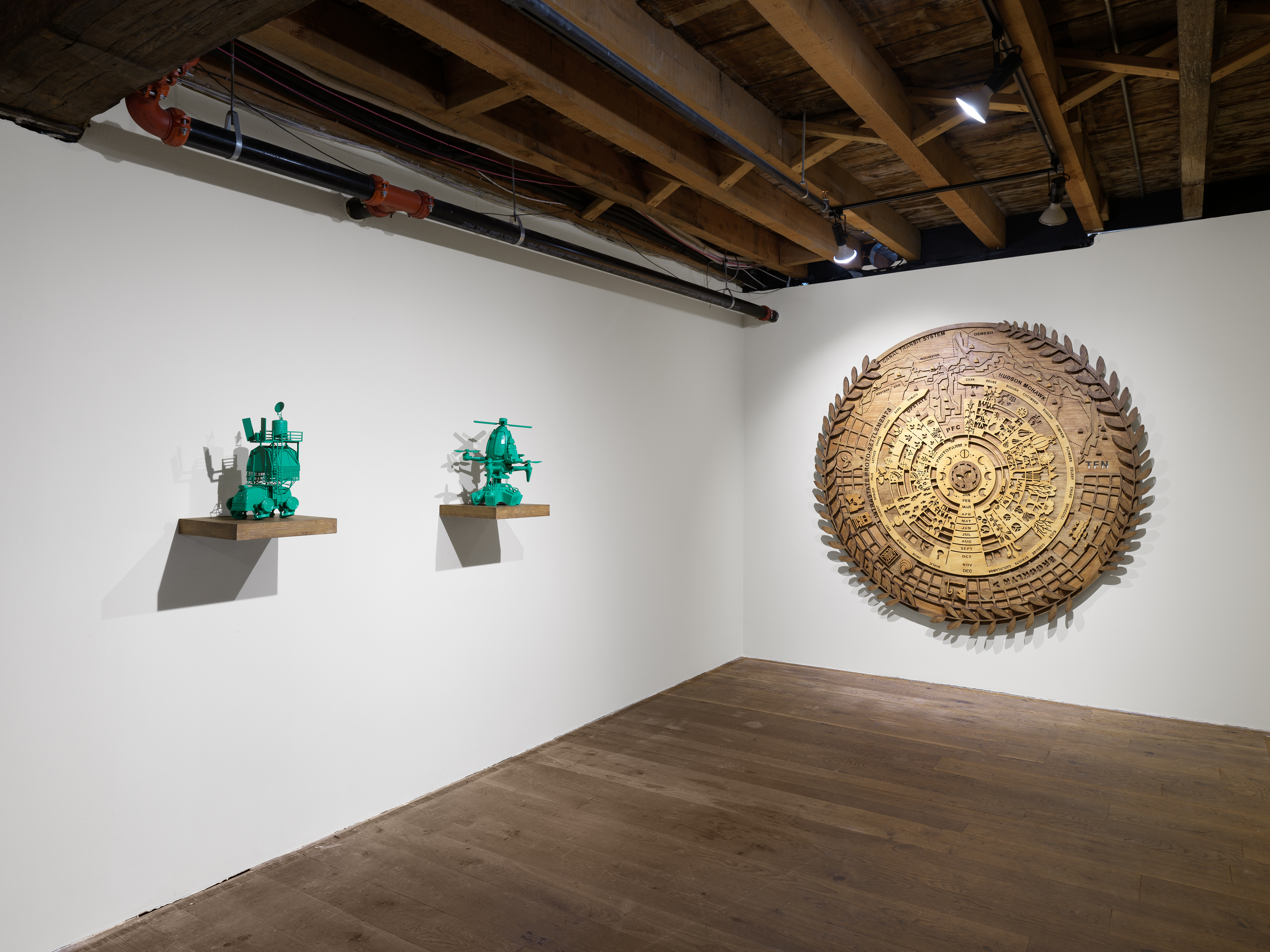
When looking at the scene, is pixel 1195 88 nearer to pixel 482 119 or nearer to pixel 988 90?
pixel 988 90

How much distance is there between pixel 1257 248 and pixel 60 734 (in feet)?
18.0

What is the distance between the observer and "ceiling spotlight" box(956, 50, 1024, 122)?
2518 mm

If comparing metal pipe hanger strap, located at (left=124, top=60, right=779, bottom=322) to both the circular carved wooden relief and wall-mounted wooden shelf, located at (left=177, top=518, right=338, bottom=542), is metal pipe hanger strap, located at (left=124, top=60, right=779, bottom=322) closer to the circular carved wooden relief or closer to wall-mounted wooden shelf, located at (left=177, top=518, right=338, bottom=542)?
wall-mounted wooden shelf, located at (left=177, top=518, right=338, bottom=542)

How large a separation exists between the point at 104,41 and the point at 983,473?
4.54 m

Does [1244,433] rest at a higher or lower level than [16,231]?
lower

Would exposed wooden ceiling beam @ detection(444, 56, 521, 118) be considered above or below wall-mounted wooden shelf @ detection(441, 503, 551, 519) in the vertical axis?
above

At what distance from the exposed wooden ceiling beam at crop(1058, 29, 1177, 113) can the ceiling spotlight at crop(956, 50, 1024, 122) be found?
0.43m

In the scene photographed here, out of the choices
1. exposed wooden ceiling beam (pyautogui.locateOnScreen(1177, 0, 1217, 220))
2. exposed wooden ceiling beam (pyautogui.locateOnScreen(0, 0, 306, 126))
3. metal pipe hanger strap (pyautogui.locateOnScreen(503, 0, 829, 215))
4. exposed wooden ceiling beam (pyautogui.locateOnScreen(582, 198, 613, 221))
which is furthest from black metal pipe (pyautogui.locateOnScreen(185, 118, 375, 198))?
exposed wooden ceiling beam (pyautogui.locateOnScreen(1177, 0, 1217, 220))

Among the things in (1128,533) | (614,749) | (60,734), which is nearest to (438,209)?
(60,734)

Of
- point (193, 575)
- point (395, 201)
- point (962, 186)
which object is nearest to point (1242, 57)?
point (962, 186)

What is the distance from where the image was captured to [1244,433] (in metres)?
4.18

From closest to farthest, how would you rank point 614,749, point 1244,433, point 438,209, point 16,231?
point 16,231 → point 438,209 → point 614,749 → point 1244,433

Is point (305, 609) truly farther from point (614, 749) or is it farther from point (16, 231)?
point (614, 749)

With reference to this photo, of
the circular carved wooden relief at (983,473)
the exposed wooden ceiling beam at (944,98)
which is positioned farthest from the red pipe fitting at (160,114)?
the circular carved wooden relief at (983,473)
